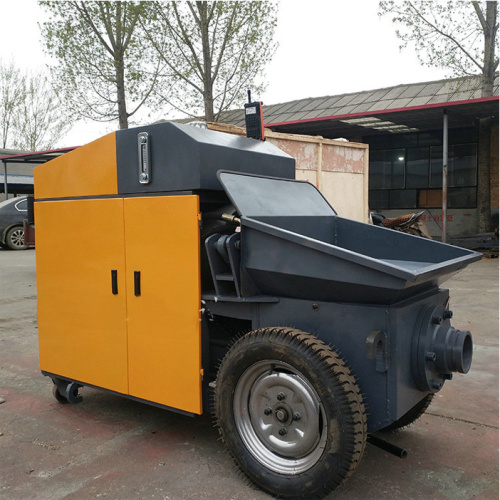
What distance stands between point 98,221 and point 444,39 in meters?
15.7

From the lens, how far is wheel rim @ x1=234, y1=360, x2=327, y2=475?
243 centimetres

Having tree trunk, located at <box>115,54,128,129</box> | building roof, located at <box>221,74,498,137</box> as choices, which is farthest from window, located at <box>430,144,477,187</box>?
tree trunk, located at <box>115,54,128,129</box>

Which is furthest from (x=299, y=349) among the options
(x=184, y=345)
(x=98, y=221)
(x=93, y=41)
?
(x=93, y=41)

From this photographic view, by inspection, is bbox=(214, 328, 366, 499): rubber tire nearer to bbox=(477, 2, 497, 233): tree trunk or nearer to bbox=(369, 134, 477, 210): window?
bbox=(477, 2, 497, 233): tree trunk

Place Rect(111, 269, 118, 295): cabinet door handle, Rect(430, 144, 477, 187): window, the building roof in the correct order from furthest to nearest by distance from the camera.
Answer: Rect(430, 144, 477, 187): window
the building roof
Rect(111, 269, 118, 295): cabinet door handle

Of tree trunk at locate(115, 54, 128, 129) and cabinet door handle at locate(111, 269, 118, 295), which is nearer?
cabinet door handle at locate(111, 269, 118, 295)

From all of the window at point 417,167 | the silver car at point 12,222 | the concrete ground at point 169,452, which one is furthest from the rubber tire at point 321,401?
the window at point 417,167

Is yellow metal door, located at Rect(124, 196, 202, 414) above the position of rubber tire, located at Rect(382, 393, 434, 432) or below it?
above

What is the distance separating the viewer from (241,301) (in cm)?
270

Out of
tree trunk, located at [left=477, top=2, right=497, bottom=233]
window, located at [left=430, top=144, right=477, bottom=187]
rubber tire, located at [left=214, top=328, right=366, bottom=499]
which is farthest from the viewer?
window, located at [left=430, top=144, right=477, bottom=187]

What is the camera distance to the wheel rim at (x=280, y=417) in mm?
2428

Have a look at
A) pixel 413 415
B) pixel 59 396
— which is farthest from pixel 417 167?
pixel 59 396

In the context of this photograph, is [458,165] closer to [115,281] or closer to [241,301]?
[115,281]

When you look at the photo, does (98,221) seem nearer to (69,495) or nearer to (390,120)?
(69,495)
